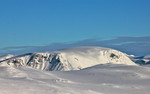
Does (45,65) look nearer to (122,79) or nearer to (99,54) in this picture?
(99,54)

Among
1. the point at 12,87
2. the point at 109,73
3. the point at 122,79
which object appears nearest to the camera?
the point at 12,87

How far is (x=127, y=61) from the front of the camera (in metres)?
165

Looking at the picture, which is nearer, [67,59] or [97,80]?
[97,80]

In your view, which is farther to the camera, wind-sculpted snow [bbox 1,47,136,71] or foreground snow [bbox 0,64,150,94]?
wind-sculpted snow [bbox 1,47,136,71]

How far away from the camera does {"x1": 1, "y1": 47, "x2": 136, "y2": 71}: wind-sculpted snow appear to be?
146m

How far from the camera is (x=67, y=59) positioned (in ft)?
486

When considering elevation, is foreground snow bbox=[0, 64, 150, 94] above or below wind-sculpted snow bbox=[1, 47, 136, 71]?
below

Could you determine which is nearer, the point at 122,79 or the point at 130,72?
the point at 122,79

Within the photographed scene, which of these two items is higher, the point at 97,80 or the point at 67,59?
the point at 67,59

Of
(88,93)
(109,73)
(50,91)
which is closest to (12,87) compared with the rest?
(50,91)

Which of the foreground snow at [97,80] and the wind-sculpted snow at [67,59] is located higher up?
the wind-sculpted snow at [67,59]

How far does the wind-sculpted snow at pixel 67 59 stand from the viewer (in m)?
146

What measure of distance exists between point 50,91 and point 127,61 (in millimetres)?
143234

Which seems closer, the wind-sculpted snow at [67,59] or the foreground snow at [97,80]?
the foreground snow at [97,80]
